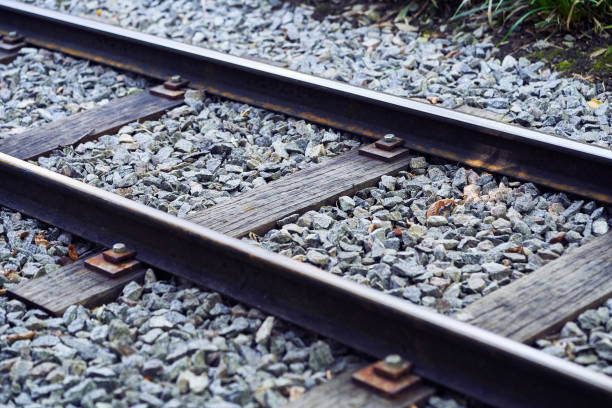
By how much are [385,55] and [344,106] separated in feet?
3.59

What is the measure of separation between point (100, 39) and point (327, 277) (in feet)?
11.3

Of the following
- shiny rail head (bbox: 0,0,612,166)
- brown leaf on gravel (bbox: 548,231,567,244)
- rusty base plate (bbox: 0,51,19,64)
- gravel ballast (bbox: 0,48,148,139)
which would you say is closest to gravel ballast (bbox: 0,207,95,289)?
Answer: gravel ballast (bbox: 0,48,148,139)

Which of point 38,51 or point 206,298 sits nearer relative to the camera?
point 206,298

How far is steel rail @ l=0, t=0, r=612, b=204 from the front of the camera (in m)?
4.01

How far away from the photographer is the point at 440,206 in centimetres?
393

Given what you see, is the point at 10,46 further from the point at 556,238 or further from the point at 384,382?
the point at 384,382

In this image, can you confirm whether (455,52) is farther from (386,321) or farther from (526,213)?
(386,321)

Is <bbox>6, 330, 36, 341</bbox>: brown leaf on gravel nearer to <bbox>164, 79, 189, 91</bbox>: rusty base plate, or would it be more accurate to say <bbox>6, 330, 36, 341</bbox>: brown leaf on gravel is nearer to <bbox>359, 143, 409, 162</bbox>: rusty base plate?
<bbox>359, 143, 409, 162</bbox>: rusty base plate

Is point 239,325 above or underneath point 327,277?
underneath

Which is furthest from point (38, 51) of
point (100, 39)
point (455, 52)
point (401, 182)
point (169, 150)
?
point (401, 182)

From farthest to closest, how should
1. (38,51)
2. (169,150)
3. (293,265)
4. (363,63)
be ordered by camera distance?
(38,51), (363,63), (169,150), (293,265)

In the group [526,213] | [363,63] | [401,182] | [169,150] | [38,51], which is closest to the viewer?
[526,213]

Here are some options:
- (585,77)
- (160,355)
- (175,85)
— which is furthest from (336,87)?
(160,355)

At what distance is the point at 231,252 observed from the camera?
334 cm
